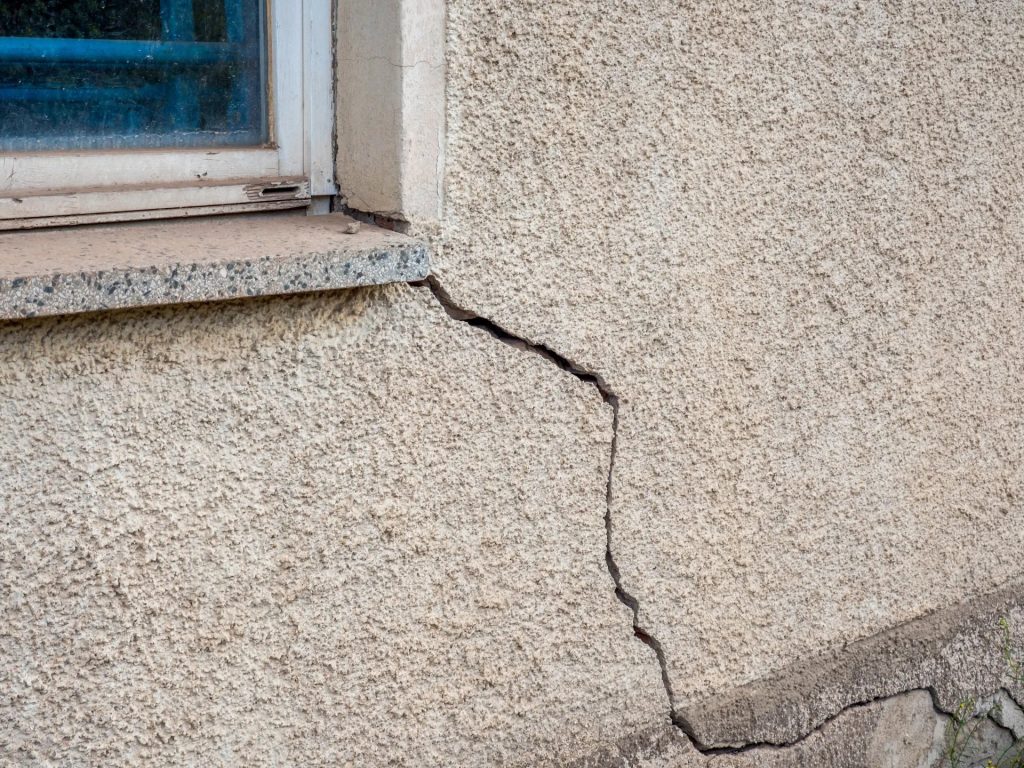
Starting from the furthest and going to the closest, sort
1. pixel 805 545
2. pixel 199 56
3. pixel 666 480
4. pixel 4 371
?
pixel 805 545
pixel 666 480
pixel 199 56
pixel 4 371

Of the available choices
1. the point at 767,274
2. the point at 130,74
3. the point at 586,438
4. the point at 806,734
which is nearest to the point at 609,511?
the point at 586,438

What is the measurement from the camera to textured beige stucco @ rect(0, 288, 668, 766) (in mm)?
1331

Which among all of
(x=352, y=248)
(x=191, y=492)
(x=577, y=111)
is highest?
(x=577, y=111)

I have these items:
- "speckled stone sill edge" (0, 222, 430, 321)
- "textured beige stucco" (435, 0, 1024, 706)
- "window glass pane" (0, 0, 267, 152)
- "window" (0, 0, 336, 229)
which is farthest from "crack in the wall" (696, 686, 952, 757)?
"window glass pane" (0, 0, 267, 152)

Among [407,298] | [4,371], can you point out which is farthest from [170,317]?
[407,298]

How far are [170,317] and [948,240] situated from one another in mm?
1626

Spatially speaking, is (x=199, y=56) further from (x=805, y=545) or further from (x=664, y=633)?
(x=805, y=545)

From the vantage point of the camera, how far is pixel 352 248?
1.41 metres

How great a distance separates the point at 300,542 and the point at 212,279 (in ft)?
1.41

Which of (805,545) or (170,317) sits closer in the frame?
(170,317)

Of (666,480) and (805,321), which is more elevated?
(805,321)

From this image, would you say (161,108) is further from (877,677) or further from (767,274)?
(877,677)

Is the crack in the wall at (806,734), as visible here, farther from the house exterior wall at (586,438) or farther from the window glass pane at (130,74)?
the window glass pane at (130,74)

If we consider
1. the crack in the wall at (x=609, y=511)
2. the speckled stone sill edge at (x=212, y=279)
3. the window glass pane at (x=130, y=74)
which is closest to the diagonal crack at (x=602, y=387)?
the crack in the wall at (x=609, y=511)
